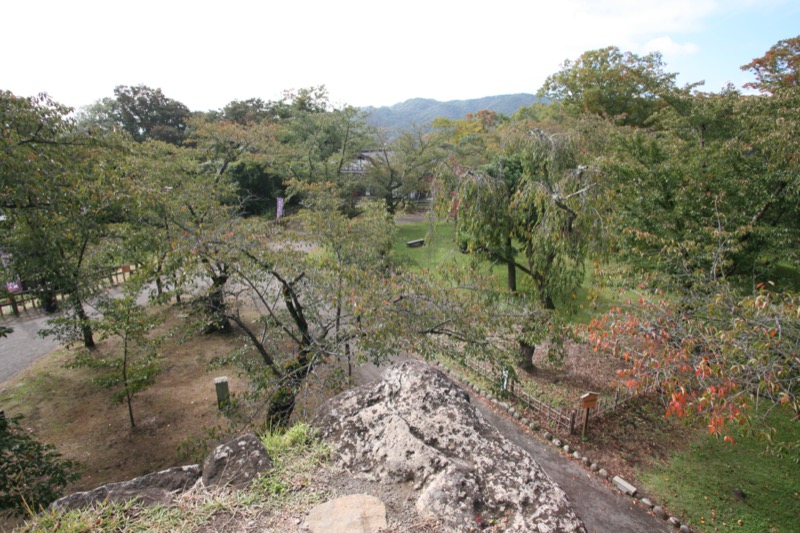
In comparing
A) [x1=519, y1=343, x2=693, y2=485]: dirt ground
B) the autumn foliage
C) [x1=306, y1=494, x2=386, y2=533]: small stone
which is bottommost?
[x1=519, y1=343, x2=693, y2=485]: dirt ground

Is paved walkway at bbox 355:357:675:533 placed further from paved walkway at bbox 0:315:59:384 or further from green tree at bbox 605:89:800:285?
paved walkway at bbox 0:315:59:384

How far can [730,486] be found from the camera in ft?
21.1

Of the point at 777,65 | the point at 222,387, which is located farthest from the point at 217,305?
the point at 777,65

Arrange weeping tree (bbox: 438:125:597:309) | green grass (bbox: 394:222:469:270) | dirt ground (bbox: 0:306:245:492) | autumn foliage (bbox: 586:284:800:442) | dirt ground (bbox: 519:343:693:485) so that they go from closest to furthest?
1. autumn foliage (bbox: 586:284:800:442)
2. dirt ground (bbox: 519:343:693:485)
3. dirt ground (bbox: 0:306:245:492)
4. weeping tree (bbox: 438:125:597:309)
5. green grass (bbox: 394:222:469:270)

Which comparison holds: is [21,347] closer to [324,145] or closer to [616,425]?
[616,425]

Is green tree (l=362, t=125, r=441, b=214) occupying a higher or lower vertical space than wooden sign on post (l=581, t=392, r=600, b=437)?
higher

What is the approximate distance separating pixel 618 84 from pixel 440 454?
29289 mm

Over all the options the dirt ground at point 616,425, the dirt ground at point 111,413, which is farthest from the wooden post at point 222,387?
the dirt ground at point 616,425

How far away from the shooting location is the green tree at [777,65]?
17469mm

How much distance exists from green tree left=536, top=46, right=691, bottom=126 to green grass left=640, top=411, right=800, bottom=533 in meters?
21.3

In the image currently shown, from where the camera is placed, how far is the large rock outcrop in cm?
218

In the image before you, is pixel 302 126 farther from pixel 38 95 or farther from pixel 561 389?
pixel 561 389

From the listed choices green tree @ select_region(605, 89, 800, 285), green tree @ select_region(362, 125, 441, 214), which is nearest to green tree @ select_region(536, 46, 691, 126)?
green tree @ select_region(362, 125, 441, 214)

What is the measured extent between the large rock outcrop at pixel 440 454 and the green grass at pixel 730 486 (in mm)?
5283
